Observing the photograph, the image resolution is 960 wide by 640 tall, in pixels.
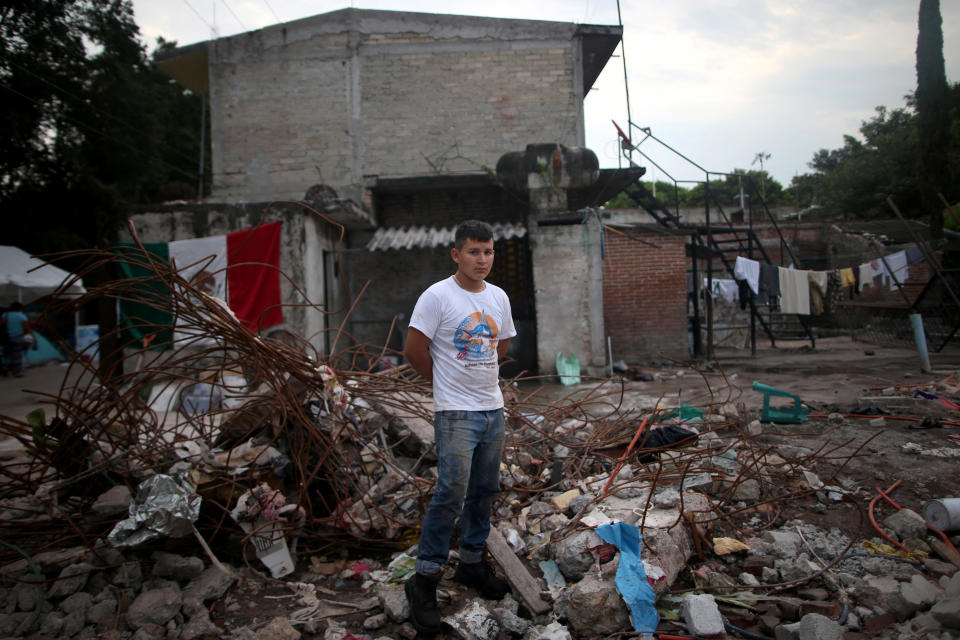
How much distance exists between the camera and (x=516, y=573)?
2498mm

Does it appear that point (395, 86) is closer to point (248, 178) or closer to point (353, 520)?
point (248, 178)

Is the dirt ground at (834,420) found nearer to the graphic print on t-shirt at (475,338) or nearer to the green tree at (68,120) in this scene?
the graphic print on t-shirt at (475,338)

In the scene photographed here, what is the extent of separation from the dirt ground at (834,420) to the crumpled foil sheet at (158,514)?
462mm

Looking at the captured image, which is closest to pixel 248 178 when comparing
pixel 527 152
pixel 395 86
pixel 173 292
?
pixel 395 86

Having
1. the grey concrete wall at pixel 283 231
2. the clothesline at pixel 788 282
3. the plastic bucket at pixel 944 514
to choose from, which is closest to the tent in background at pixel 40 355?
the grey concrete wall at pixel 283 231

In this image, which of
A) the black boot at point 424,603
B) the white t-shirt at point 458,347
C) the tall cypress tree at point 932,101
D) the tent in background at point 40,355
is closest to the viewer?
the black boot at point 424,603

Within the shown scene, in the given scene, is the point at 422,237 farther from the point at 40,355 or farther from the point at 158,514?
the point at 40,355

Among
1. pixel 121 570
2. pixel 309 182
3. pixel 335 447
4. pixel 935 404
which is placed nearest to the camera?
pixel 121 570

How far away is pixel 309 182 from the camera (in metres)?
11.5

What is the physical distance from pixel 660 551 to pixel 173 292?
2.81m

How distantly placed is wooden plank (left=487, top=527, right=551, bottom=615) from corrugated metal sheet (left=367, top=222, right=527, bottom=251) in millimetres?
6337

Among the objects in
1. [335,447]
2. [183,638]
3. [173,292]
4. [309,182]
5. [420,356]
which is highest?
[309,182]

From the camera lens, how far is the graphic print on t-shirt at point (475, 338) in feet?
7.59

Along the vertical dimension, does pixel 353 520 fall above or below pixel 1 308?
below
